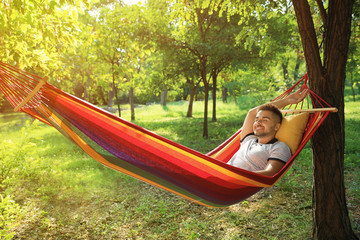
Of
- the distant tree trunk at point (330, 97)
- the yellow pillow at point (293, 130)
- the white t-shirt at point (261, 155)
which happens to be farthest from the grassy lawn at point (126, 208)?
the yellow pillow at point (293, 130)

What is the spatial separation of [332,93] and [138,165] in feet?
4.41

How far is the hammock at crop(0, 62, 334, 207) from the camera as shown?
159 cm

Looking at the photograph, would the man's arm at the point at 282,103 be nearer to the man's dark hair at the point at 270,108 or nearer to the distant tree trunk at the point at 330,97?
the man's dark hair at the point at 270,108

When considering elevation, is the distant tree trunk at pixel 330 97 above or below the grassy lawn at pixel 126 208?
above

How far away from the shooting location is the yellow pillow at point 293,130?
1840mm

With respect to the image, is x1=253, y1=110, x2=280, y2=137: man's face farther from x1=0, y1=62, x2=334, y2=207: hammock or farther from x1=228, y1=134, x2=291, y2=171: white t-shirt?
x1=0, y1=62, x2=334, y2=207: hammock

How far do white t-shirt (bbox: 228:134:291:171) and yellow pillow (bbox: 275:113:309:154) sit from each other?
0.07 metres

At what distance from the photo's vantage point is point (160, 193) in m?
3.21

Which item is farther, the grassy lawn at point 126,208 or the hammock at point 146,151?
the grassy lawn at point 126,208

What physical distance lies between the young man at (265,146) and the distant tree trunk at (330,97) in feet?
0.65

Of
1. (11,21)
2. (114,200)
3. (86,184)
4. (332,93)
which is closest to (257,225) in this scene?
(332,93)

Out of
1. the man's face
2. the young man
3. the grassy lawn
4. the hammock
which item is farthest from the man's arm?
the grassy lawn

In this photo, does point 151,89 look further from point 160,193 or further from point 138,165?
point 138,165

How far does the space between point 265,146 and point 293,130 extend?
22 cm
